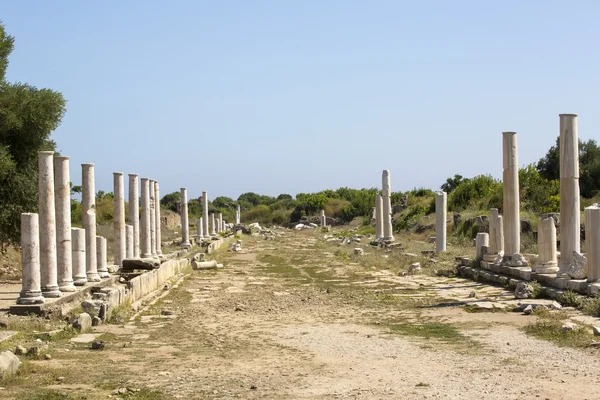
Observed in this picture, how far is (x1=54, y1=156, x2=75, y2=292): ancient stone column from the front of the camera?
53.4ft

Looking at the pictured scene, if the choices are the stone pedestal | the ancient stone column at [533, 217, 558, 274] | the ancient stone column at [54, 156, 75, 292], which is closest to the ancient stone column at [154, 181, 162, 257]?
the ancient stone column at [54, 156, 75, 292]

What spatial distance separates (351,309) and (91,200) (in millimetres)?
7722

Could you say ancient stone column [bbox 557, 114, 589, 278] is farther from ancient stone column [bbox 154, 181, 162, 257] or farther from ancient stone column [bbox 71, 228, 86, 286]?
ancient stone column [bbox 154, 181, 162, 257]

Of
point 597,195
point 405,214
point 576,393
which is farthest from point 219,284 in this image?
point 405,214

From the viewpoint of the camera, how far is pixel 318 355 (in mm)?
10516

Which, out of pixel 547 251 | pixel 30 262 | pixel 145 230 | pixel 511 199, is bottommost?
pixel 547 251

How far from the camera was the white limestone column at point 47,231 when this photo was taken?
15.2 m

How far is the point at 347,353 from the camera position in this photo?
34.8 ft

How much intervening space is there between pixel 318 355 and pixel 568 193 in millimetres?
8266

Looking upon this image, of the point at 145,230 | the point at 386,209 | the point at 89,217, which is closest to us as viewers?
the point at 89,217

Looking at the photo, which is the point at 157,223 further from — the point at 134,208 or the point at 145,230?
the point at 134,208

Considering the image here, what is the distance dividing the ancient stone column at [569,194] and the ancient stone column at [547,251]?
90 cm

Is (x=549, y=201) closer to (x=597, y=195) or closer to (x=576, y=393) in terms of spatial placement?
(x=597, y=195)

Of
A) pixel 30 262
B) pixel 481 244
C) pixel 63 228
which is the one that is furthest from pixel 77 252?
pixel 481 244
